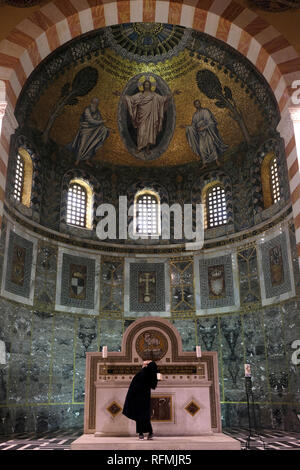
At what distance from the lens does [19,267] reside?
52.1 ft

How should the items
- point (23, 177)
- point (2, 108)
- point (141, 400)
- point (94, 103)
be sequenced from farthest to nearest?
1. point (94, 103)
2. point (23, 177)
3. point (2, 108)
4. point (141, 400)

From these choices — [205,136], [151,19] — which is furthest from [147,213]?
[151,19]

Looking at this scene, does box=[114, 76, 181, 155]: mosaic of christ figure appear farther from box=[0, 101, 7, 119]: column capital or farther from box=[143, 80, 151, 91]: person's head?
box=[0, 101, 7, 119]: column capital

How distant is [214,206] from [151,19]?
941cm

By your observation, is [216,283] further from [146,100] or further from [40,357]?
[146,100]

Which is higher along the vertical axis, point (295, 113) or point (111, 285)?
point (295, 113)

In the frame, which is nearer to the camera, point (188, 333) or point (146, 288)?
point (188, 333)

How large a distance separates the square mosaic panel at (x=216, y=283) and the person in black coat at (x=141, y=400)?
27.4ft

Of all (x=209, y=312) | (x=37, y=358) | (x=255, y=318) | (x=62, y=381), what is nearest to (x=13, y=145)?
(x=37, y=358)

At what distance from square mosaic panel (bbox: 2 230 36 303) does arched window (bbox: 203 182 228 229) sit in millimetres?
7926

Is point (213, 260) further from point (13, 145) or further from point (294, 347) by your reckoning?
point (13, 145)

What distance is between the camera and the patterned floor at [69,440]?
407 inches

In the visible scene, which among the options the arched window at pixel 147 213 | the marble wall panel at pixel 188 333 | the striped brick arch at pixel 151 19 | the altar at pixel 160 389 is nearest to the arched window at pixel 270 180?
the arched window at pixel 147 213

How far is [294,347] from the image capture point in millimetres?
14617
